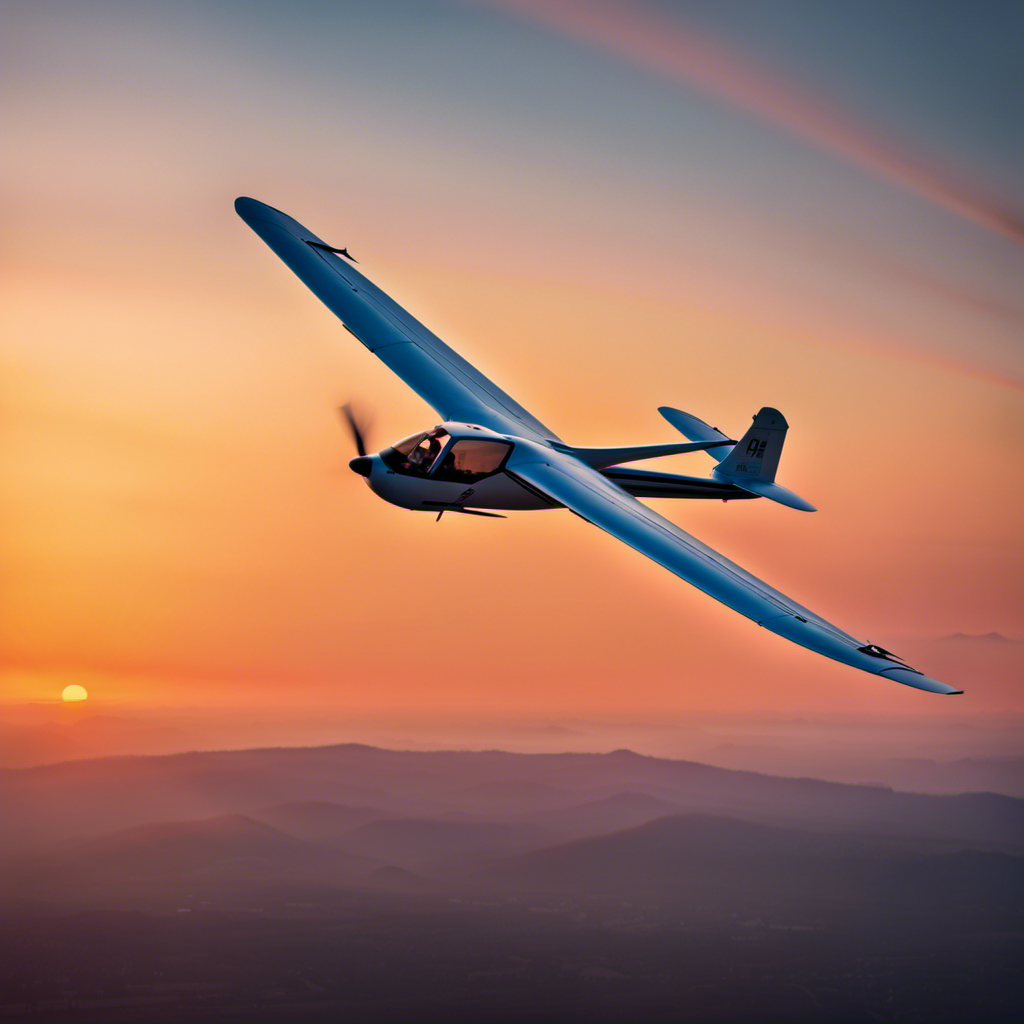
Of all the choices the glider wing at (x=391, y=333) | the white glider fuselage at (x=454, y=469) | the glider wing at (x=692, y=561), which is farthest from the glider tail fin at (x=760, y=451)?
the white glider fuselage at (x=454, y=469)

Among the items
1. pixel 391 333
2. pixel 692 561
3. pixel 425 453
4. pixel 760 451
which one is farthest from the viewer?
pixel 391 333

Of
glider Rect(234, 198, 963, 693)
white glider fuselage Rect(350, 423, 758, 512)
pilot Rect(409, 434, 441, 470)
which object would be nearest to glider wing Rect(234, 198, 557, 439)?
glider Rect(234, 198, 963, 693)

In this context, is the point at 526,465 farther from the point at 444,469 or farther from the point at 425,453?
the point at 425,453

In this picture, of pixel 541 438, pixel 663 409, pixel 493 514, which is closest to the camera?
pixel 493 514

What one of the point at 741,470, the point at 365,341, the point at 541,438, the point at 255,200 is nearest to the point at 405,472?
the point at 541,438

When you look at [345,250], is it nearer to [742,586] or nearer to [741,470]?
[741,470]

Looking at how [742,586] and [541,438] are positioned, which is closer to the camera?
[742,586]

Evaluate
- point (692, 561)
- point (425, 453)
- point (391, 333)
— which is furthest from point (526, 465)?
point (391, 333)
